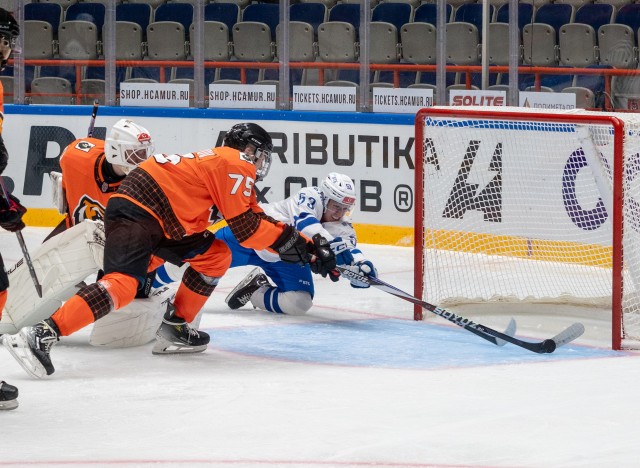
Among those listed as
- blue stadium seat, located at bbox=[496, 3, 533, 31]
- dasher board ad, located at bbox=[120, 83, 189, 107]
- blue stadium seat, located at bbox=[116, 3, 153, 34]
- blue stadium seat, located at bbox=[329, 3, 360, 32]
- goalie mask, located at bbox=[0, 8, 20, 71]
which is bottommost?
goalie mask, located at bbox=[0, 8, 20, 71]

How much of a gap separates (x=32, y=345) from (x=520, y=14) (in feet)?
13.7

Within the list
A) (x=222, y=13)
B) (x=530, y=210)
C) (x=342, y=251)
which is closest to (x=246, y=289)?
(x=342, y=251)

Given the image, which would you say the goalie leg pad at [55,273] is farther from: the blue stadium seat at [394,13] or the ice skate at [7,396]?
the blue stadium seat at [394,13]

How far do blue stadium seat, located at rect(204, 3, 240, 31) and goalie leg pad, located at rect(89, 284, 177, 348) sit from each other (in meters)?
3.68

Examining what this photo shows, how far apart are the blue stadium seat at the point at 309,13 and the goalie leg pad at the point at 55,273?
11.3 feet

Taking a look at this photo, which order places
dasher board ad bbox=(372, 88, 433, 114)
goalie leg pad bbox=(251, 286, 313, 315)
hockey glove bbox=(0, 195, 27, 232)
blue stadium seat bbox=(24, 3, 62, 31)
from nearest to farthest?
hockey glove bbox=(0, 195, 27, 232), goalie leg pad bbox=(251, 286, 313, 315), dasher board ad bbox=(372, 88, 433, 114), blue stadium seat bbox=(24, 3, 62, 31)

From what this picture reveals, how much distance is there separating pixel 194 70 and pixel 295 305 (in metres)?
3.01

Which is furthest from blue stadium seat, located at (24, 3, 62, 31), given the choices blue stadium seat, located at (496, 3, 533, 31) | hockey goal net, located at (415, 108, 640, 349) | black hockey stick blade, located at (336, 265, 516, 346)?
black hockey stick blade, located at (336, 265, 516, 346)

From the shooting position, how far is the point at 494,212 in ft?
20.2

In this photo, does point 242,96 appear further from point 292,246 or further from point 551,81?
point 292,246

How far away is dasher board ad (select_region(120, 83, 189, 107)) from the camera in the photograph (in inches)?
314

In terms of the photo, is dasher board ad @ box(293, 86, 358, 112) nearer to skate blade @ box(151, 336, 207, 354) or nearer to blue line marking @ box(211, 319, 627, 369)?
blue line marking @ box(211, 319, 627, 369)

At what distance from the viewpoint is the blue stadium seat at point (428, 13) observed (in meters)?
7.49

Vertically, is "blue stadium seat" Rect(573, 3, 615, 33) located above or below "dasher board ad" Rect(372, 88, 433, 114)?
above
